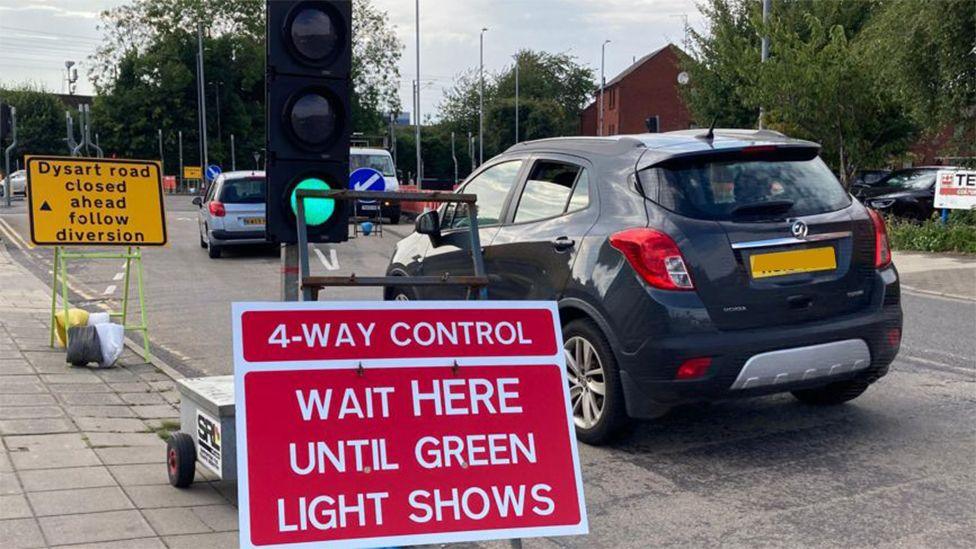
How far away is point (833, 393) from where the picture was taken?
636cm

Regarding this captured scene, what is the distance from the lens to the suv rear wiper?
17.9 feet

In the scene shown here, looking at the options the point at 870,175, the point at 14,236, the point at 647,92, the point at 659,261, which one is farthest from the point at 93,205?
the point at 647,92

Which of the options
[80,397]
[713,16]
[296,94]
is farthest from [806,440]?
[713,16]

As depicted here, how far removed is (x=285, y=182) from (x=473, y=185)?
2464 mm

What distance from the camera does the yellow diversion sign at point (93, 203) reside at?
843 cm

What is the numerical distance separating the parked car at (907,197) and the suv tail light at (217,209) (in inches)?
557

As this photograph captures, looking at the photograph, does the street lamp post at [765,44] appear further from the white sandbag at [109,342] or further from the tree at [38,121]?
the tree at [38,121]

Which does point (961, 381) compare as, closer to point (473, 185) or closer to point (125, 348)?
point (473, 185)

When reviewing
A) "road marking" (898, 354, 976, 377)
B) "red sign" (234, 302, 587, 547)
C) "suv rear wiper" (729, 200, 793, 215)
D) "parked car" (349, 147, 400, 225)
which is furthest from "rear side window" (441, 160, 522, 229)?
"parked car" (349, 147, 400, 225)

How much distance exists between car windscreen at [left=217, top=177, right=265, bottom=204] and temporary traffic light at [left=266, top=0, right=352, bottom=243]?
14030 mm

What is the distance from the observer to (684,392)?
205 inches

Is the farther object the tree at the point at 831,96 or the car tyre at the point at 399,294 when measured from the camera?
the tree at the point at 831,96

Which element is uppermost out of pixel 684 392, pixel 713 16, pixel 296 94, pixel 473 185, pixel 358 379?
pixel 713 16

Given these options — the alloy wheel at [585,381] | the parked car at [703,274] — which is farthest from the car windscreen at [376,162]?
the alloy wheel at [585,381]
